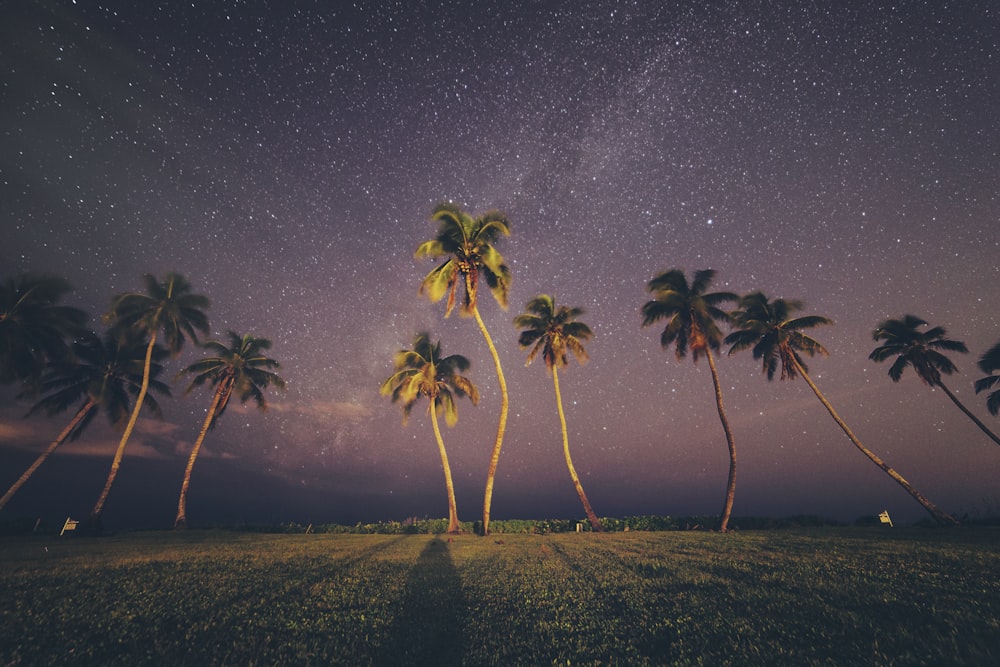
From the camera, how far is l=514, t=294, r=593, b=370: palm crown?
34062 mm

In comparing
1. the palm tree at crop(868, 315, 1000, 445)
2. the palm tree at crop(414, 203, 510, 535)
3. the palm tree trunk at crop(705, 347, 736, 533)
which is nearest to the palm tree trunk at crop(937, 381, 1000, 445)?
Result: the palm tree at crop(868, 315, 1000, 445)

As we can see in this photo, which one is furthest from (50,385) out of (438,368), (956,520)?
(956,520)

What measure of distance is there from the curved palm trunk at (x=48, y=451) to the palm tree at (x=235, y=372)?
726cm

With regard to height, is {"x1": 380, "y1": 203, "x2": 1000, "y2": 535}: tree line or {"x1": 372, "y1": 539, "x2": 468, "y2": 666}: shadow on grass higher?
{"x1": 380, "y1": 203, "x2": 1000, "y2": 535}: tree line

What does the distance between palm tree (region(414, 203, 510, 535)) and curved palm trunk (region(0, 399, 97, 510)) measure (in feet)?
99.8

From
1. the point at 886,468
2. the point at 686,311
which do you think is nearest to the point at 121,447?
the point at 686,311

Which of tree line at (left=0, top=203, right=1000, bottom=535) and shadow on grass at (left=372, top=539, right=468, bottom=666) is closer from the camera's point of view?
shadow on grass at (left=372, top=539, right=468, bottom=666)

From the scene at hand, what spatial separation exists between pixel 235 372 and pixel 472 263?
2659 centimetres

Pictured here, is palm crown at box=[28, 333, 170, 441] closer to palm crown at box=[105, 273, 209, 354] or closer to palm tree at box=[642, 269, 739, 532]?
palm crown at box=[105, 273, 209, 354]

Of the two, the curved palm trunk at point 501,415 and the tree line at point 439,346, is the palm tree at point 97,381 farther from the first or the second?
the curved palm trunk at point 501,415

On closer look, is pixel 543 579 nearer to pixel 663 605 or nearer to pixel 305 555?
pixel 663 605

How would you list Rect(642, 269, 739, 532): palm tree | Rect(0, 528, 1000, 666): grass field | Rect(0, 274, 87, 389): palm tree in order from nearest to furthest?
Rect(0, 528, 1000, 666): grass field → Rect(0, 274, 87, 389): palm tree → Rect(642, 269, 739, 532): palm tree

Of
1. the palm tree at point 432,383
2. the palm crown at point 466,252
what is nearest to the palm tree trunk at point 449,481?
the palm tree at point 432,383

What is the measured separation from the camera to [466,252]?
2780cm
